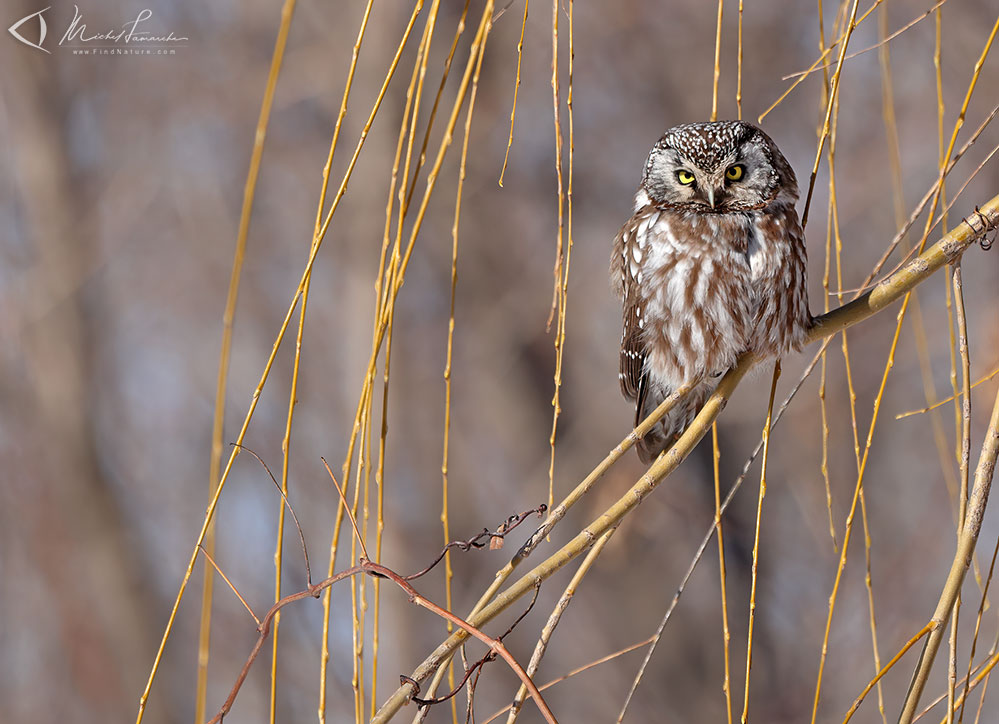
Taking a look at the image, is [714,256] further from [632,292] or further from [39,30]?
[39,30]

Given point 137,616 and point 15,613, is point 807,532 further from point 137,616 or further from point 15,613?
point 15,613

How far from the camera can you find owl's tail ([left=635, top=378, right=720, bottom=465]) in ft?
10.7

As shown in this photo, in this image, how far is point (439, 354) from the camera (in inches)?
386

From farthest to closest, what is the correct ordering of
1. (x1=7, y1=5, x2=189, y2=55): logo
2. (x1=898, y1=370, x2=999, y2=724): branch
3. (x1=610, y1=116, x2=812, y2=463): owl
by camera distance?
(x1=7, y1=5, x2=189, y2=55): logo → (x1=610, y1=116, x2=812, y2=463): owl → (x1=898, y1=370, x2=999, y2=724): branch

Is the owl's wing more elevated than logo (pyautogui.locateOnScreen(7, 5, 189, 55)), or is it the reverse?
logo (pyautogui.locateOnScreen(7, 5, 189, 55))

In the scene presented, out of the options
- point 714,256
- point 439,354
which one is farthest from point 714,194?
point 439,354

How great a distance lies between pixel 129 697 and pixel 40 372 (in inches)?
113

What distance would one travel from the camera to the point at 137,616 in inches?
348

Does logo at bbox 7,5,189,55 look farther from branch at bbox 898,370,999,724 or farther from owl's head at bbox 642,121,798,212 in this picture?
branch at bbox 898,370,999,724

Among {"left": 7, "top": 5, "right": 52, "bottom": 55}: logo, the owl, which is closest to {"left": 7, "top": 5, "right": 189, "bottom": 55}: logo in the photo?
{"left": 7, "top": 5, "right": 52, "bottom": 55}: logo

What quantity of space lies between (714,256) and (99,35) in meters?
7.68

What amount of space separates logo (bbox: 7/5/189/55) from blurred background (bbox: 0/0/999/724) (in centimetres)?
8

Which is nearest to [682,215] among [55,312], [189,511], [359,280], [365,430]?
[365,430]

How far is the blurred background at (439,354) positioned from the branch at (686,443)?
240 inches
